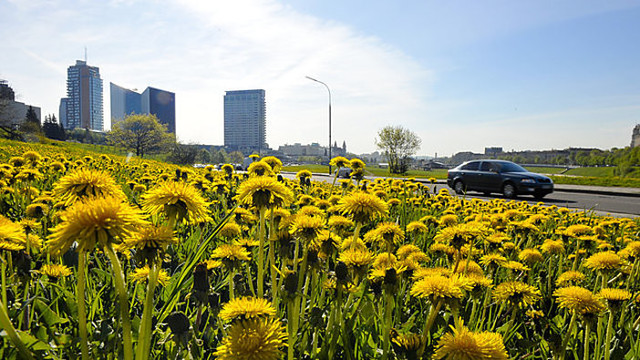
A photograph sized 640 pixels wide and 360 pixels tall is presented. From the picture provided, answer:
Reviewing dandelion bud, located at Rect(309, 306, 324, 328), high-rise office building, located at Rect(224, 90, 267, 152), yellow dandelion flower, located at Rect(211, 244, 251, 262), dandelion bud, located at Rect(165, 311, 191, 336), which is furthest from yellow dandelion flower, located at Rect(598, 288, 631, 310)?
high-rise office building, located at Rect(224, 90, 267, 152)

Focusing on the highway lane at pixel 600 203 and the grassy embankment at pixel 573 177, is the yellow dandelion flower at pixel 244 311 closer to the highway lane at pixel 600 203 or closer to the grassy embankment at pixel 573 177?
the grassy embankment at pixel 573 177

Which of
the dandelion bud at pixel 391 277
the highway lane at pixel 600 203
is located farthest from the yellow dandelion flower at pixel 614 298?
the highway lane at pixel 600 203

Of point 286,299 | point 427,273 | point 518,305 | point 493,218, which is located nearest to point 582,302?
point 518,305

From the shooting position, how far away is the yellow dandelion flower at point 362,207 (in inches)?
58.3

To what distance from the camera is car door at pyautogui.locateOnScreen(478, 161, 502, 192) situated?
1416cm

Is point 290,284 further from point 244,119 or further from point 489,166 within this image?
point 244,119

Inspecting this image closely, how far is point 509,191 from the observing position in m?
13.8

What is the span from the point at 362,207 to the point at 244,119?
183 meters

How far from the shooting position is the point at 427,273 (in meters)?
1.38

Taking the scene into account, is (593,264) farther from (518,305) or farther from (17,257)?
(17,257)

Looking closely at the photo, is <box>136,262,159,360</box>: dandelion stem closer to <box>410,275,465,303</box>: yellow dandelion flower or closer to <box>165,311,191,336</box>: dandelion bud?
<box>165,311,191,336</box>: dandelion bud

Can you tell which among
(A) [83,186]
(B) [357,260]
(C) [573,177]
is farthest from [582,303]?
(C) [573,177]

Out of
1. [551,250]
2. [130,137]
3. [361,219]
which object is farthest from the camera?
[130,137]

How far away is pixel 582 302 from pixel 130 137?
2771 inches
